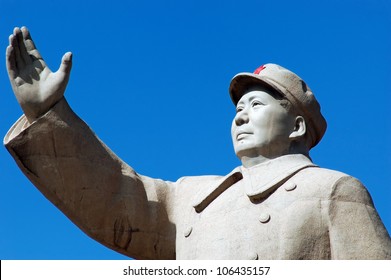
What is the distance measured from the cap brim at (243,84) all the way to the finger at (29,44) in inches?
71.8

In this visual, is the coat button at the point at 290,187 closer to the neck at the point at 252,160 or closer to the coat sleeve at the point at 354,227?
the coat sleeve at the point at 354,227

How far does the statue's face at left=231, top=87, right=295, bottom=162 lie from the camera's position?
9.73 meters

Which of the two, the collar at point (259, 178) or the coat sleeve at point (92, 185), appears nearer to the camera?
the collar at point (259, 178)

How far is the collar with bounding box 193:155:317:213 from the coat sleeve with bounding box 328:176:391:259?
486mm

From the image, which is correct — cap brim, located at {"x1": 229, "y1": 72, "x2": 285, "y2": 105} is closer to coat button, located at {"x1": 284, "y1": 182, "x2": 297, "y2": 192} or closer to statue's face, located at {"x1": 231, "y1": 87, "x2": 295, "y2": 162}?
statue's face, located at {"x1": 231, "y1": 87, "x2": 295, "y2": 162}

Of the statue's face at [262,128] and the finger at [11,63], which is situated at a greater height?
the finger at [11,63]

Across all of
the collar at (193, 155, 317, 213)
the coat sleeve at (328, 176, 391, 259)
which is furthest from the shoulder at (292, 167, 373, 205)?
the collar at (193, 155, 317, 213)

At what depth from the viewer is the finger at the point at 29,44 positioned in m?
9.95

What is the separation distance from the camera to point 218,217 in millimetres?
9555

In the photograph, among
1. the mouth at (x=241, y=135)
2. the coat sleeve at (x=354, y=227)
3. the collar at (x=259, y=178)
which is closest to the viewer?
the coat sleeve at (x=354, y=227)

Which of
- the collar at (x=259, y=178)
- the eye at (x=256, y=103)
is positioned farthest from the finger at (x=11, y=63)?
the eye at (x=256, y=103)

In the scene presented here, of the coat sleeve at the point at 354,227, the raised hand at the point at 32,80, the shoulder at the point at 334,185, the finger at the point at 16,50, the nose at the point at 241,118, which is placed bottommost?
the coat sleeve at the point at 354,227

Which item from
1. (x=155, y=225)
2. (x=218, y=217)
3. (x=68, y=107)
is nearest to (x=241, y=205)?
(x=218, y=217)
